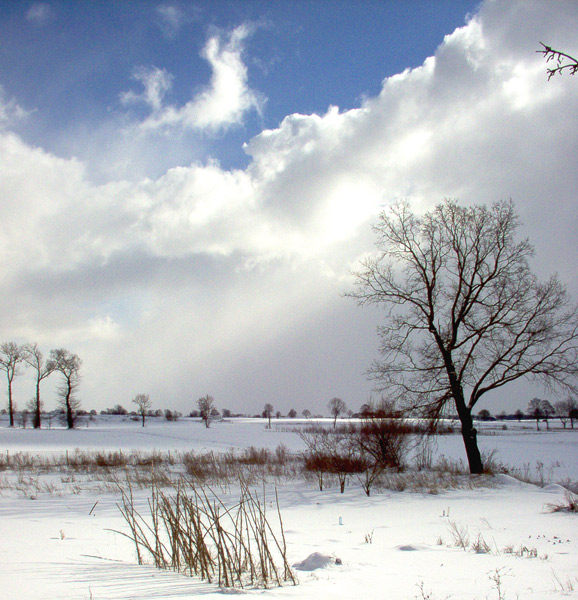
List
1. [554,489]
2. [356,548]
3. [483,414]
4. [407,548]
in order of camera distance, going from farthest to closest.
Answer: [483,414] → [554,489] → [356,548] → [407,548]

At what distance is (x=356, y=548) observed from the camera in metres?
7.13

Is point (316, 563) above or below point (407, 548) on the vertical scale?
above

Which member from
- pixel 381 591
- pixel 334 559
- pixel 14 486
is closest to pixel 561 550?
pixel 334 559

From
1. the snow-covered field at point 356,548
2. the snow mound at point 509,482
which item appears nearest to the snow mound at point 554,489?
the snow-covered field at point 356,548

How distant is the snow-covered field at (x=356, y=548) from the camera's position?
4168 mm

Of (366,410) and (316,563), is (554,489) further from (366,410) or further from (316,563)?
(316,563)

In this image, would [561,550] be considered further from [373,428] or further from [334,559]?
[373,428]

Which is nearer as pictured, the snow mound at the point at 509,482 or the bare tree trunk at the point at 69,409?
the snow mound at the point at 509,482

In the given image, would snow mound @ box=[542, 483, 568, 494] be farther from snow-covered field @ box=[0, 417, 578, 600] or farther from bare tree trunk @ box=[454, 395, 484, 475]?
bare tree trunk @ box=[454, 395, 484, 475]

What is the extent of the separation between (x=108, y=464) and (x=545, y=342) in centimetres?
1921

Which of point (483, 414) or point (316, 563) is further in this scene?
point (483, 414)

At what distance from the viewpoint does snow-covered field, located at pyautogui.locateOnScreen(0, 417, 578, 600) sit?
4168 mm

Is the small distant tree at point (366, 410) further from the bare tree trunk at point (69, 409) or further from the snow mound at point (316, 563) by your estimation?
the bare tree trunk at point (69, 409)

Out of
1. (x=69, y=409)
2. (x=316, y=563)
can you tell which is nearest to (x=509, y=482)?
(x=316, y=563)
